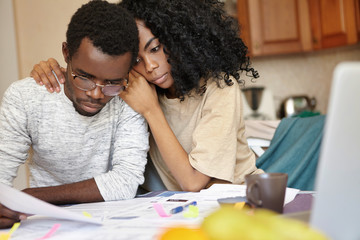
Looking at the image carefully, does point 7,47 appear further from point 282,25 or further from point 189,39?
point 282,25

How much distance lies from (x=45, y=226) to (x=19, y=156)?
49 centimetres

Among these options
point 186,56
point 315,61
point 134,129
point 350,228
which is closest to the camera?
point 350,228

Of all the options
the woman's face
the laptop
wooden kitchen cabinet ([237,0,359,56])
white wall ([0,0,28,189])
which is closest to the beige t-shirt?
the woman's face

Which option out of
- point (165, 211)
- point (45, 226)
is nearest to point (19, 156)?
point (45, 226)

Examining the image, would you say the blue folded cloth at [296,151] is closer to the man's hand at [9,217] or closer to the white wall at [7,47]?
the man's hand at [9,217]

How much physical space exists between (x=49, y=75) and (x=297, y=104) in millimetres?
3106

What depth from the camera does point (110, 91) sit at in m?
1.33

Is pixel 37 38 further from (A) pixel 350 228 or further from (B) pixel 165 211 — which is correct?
(A) pixel 350 228

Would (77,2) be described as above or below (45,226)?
above

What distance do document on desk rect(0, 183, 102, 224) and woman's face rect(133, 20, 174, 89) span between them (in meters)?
0.70

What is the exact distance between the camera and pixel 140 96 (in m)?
1.51

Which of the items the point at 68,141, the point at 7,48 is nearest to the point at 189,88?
the point at 68,141

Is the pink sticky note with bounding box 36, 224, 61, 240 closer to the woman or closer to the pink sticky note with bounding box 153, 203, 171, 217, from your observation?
the pink sticky note with bounding box 153, 203, 171, 217

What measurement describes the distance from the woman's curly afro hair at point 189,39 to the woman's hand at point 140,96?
0.11 meters
